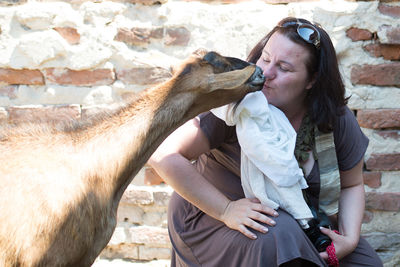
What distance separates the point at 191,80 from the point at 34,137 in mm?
685

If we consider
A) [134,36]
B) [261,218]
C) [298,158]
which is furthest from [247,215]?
[134,36]

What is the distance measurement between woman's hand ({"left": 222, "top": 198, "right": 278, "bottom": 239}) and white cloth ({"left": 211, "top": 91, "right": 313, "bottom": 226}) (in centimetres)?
4

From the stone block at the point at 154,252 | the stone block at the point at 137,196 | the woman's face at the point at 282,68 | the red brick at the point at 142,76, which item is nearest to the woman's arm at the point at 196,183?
the woman's face at the point at 282,68

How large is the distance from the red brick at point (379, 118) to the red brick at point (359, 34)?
1.51 ft

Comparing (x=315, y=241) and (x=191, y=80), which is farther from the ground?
(x=191, y=80)

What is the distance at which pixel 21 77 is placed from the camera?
309cm

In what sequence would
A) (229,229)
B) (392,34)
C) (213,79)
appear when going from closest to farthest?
(213,79)
(229,229)
(392,34)

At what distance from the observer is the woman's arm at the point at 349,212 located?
226 cm

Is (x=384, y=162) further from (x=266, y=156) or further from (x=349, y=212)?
(x=266, y=156)

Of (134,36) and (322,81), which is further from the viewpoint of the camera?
(134,36)

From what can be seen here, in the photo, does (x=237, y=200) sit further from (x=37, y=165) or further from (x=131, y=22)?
(x=131, y=22)

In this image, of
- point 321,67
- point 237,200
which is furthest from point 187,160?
point 321,67

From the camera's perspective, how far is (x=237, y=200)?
7.18ft

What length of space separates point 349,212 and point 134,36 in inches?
67.4
